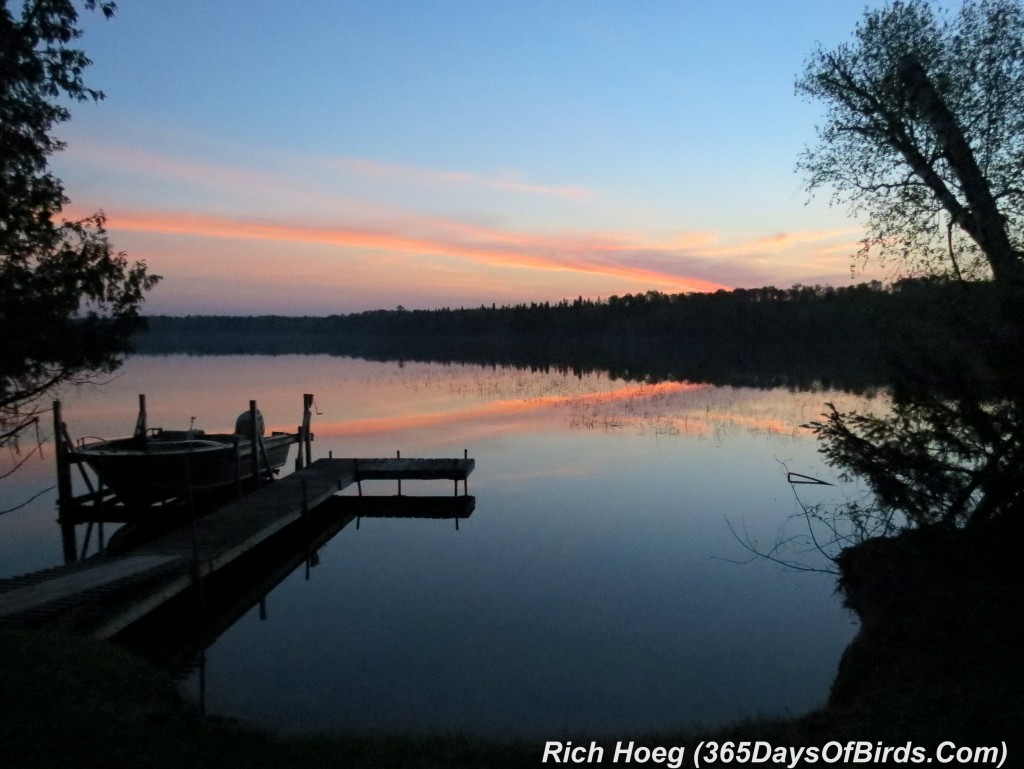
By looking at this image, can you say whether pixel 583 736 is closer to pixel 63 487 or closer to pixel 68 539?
pixel 68 539

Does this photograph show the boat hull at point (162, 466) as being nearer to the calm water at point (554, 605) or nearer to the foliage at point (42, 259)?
the calm water at point (554, 605)

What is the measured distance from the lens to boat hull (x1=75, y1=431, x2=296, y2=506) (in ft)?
55.5

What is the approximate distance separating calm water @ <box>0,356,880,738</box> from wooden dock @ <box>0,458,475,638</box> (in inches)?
40.7

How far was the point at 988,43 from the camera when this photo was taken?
1061 centimetres

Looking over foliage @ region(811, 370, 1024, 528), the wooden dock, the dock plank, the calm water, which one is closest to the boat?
the wooden dock

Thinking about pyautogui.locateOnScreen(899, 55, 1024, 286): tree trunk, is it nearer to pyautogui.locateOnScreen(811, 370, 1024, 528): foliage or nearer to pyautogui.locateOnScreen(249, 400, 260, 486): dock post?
pyautogui.locateOnScreen(811, 370, 1024, 528): foliage

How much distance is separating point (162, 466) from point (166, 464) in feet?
0.34

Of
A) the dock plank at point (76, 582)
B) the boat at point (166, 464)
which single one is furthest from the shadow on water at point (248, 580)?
the boat at point (166, 464)

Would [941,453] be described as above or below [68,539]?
above

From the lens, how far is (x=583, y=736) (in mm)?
6988

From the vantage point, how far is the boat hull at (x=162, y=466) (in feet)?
55.5

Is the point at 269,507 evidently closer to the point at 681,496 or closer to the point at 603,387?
the point at 681,496

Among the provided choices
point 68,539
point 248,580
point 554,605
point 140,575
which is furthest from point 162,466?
point 554,605

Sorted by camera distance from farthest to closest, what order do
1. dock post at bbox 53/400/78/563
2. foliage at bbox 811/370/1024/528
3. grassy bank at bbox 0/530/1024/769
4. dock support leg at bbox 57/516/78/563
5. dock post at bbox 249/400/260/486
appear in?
dock post at bbox 249/400/260/486 → dock post at bbox 53/400/78/563 → dock support leg at bbox 57/516/78/563 → foliage at bbox 811/370/1024/528 → grassy bank at bbox 0/530/1024/769
